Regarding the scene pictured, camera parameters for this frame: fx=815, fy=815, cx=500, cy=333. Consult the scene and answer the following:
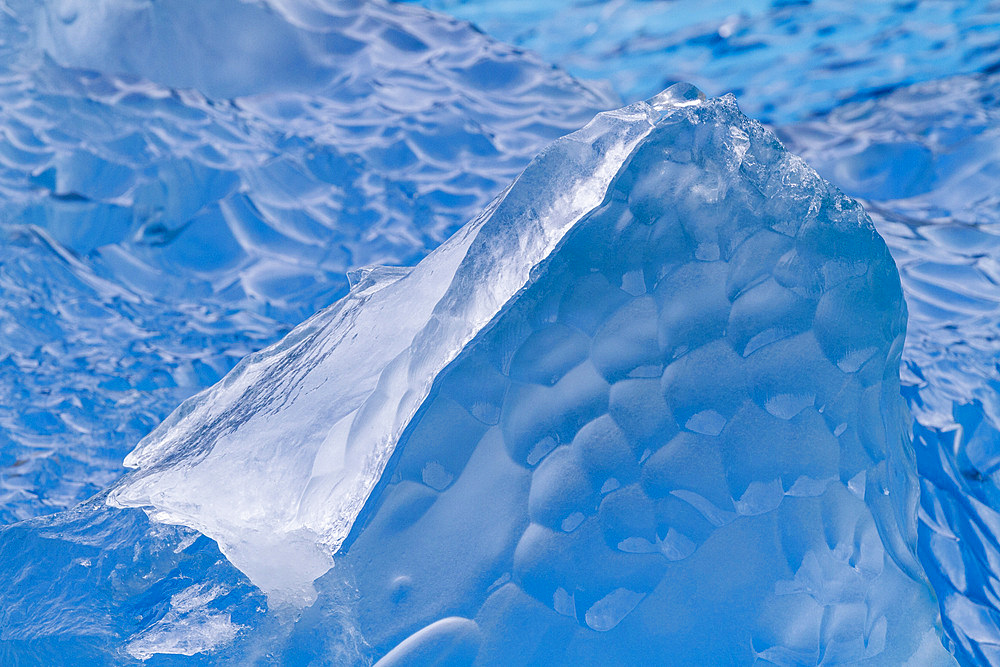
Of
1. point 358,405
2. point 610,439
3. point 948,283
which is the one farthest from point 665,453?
point 948,283

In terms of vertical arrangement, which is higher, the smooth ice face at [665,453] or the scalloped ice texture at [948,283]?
the smooth ice face at [665,453]

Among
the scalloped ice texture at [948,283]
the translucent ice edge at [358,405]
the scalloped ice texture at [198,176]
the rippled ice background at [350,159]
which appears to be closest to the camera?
the translucent ice edge at [358,405]

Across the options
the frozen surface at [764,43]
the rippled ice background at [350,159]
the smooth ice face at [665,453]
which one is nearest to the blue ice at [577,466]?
the smooth ice face at [665,453]

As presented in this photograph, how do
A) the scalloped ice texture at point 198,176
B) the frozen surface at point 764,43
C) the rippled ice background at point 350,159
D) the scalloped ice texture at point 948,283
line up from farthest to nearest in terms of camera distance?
the frozen surface at point 764,43
the scalloped ice texture at point 198,176
the rippled ice background at point 350,159
the scalloped ice texture at point 948,283

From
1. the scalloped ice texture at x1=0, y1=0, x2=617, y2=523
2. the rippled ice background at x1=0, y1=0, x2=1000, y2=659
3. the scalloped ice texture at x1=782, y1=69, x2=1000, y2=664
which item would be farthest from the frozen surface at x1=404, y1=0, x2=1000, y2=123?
the scalloped ice texture at x1=0, y1=0, x2=617, y2=523

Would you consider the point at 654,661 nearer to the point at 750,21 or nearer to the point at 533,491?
the point at 533,491

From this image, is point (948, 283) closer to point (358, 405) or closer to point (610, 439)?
point (610, 439)

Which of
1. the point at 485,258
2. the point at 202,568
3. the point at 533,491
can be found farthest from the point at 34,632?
the point at 485,258

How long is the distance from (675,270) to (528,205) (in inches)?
10.5

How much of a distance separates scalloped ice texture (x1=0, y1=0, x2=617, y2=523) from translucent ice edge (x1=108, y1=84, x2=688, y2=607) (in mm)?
1162

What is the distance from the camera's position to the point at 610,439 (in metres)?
1.31

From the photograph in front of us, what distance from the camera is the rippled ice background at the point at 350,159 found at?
97.0 inches

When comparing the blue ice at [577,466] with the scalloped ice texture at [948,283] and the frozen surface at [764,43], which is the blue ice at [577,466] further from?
the frozen surface at [764,43]

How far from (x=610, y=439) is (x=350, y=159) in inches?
116
